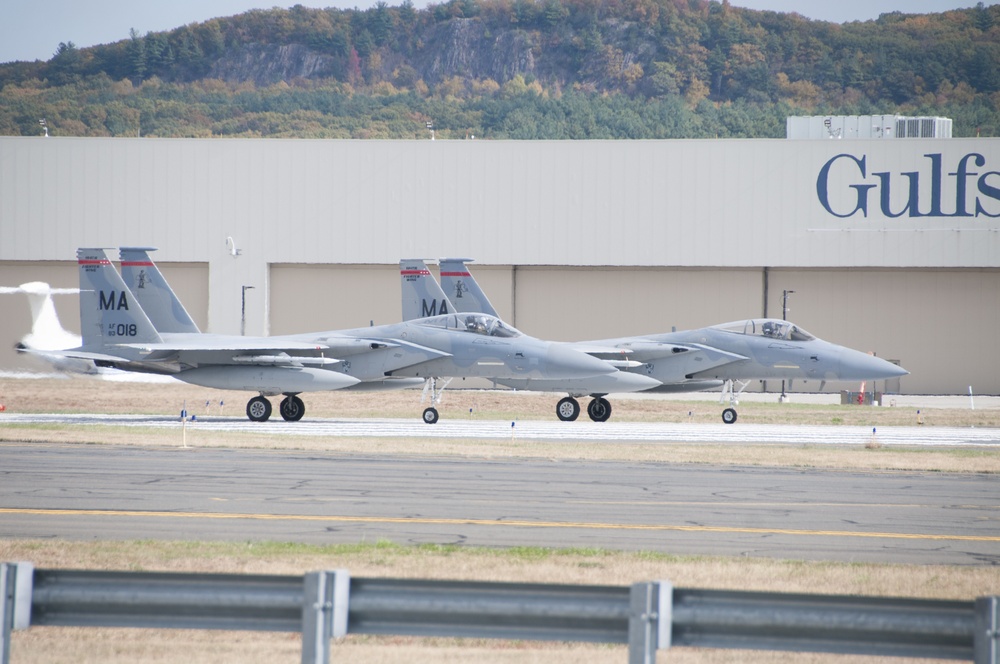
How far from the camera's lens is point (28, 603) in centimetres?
514

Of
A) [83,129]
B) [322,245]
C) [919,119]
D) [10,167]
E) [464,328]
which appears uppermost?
[83,129]

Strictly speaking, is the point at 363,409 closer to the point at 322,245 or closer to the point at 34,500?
the point at 322,245

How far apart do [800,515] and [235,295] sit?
36150 millimetres

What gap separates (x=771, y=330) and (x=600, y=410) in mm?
4813

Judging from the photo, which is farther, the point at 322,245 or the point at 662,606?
the point at 322,245

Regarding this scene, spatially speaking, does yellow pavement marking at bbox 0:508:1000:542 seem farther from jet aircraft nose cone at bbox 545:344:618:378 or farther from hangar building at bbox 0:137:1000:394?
hangar building at bbox 0:137:1000:394

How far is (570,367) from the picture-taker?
27047 millimetres

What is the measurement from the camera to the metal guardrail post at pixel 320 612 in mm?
4984

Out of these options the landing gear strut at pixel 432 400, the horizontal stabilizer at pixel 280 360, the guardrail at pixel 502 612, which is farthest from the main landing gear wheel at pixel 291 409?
the guardrail at pixel 502 612

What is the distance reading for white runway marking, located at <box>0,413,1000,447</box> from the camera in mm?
23719

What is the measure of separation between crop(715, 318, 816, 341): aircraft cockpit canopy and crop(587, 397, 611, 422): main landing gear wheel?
353 centimetres

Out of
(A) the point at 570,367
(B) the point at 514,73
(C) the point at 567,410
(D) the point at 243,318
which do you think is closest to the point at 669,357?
(C) the point at 567,410

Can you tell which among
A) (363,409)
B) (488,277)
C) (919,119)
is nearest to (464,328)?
(363,409)

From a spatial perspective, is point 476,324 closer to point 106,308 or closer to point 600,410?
point 600,410
